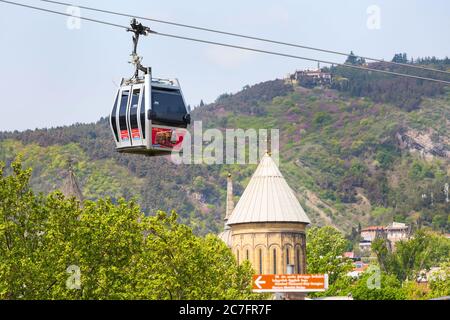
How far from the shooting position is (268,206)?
138375mm

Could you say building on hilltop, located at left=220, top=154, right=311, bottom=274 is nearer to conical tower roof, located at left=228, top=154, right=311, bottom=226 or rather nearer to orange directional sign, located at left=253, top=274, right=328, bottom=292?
conical tower roof, located at left=228, top=154, right=311, bottom=226

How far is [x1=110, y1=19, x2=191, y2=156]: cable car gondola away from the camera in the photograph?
144 ft

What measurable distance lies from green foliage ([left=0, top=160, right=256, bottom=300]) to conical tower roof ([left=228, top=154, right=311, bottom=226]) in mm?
53099

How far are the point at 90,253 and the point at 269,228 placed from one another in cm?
6524

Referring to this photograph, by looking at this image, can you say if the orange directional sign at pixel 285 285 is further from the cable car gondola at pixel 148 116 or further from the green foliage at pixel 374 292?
the cable car gondola at pixel 148 116

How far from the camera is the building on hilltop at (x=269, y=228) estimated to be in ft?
454

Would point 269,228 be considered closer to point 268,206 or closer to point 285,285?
point 268,206

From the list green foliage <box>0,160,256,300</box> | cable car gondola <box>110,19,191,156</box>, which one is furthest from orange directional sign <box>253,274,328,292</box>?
cable car gondola <box>110,19,191,156</box>

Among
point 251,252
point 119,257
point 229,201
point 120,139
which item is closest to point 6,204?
point 119,257

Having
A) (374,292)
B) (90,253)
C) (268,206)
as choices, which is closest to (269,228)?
(268,206)

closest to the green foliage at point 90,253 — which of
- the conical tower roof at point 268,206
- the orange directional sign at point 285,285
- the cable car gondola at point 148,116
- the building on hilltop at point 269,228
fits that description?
the orange directional sign at point 285,285

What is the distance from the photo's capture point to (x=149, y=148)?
4372cm
